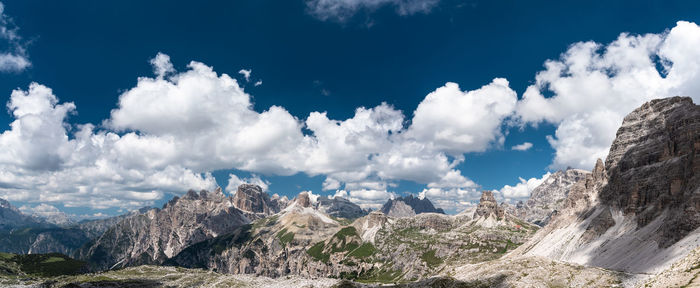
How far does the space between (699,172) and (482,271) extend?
497 feet

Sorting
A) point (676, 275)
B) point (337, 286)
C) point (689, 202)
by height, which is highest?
point (689, 202)

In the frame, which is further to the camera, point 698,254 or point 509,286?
point 509,286

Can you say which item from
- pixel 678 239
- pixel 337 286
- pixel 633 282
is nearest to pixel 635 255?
pixel 678 239

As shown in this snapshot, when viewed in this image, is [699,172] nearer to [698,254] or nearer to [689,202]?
[689,202]

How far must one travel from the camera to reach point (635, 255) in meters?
190

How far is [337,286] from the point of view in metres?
150

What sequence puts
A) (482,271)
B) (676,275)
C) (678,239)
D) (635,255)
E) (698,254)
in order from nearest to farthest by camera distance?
(676,275), (698,254), (482,271), (678,239), (635,255)

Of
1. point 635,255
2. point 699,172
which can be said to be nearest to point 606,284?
point 635,255

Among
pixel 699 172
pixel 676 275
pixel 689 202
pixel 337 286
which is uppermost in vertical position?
pixel 699 172

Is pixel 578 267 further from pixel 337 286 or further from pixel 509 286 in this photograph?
pixel 337 286

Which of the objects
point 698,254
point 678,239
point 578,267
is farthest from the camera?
point 678,239

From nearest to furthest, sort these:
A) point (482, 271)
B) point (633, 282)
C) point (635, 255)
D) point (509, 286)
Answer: point (633, 282) < point (509, 286) < point (482, 271) < point (635, 255)

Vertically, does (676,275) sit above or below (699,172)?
below

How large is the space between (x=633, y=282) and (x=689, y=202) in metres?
116
